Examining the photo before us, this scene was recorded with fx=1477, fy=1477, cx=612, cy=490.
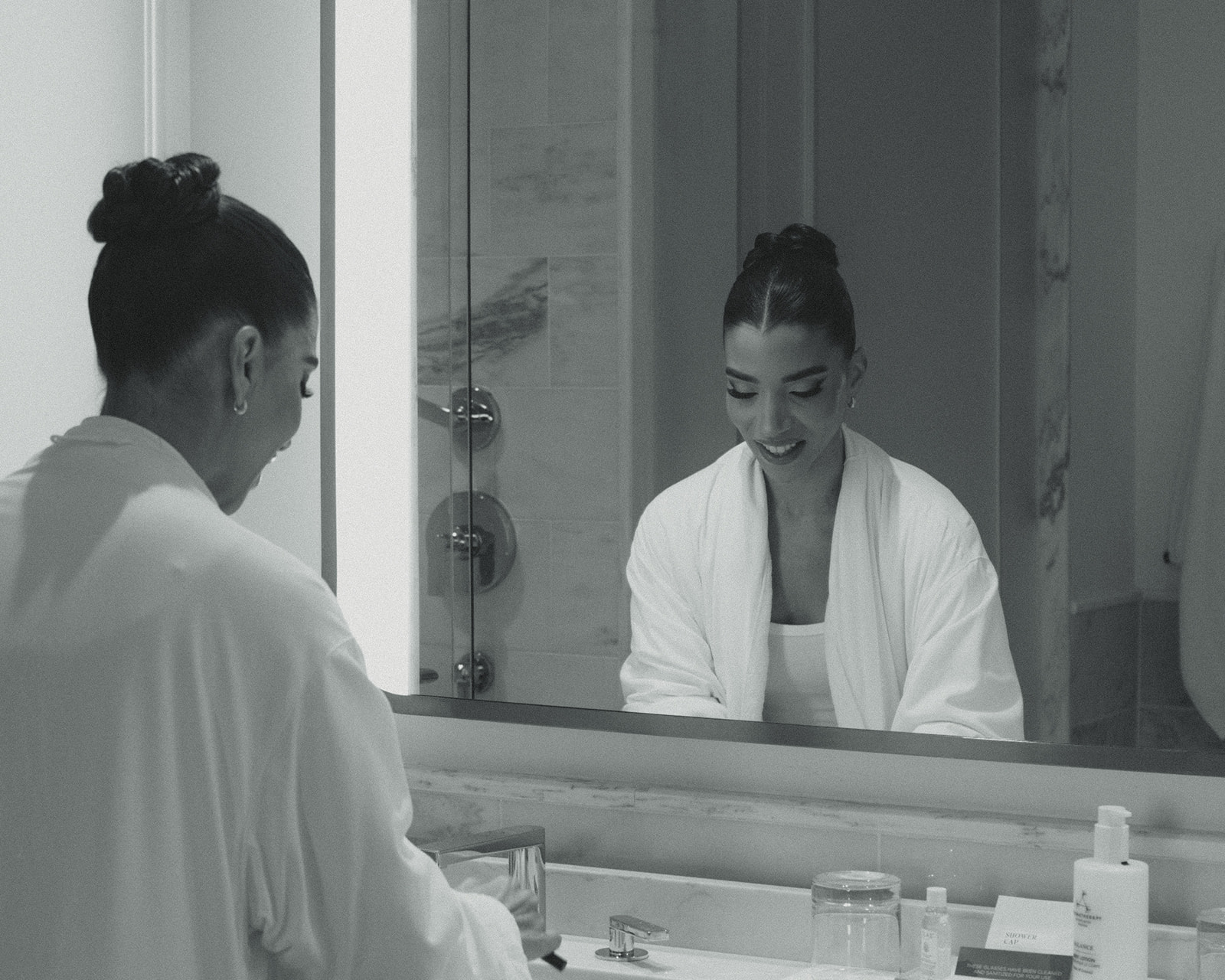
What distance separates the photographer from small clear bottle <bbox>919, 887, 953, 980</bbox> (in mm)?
1239

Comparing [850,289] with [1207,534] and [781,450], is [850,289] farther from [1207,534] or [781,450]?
[1207,534]

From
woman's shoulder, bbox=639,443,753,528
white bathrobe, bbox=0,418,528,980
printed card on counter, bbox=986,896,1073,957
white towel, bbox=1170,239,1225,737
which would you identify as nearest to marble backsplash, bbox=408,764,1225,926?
printed card on counter, bbox=986,896,1073,957

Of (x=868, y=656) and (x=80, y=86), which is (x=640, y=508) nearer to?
(x=868, y=656)

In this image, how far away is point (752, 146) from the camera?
4.61ft

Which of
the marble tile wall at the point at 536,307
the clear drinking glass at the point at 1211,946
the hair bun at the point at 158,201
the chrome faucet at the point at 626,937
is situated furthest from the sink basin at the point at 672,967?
the hair bun at the point at 158,201

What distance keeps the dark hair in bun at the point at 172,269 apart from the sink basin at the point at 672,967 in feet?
2.20

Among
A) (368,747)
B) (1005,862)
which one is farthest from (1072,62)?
(368,747)

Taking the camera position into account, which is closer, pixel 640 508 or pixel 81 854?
pixel 81 854

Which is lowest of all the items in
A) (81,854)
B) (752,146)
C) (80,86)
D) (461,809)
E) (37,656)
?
(461,809)

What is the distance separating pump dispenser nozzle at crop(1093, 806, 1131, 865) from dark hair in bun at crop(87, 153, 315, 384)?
0.75 m

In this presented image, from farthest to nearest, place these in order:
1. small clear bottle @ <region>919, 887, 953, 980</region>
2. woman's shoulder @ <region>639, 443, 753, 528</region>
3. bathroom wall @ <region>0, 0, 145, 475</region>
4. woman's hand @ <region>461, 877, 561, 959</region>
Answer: bathroom wall @ <region>0, 0, 145, 475</region> < woman's shoulder @ <region>639, 443, 753, 528</region> < small clear bottle @ <region>919, 887, 953, 980</region> < woman's hand @ <region>461, 877, 561, 959</region>

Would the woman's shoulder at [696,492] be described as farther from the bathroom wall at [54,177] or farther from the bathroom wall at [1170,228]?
the bathroom wall at [54,177]

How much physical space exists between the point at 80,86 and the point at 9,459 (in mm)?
414

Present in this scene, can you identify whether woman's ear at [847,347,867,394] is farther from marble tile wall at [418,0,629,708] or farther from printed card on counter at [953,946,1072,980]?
printed card on counter at [953,946,1072,980]
